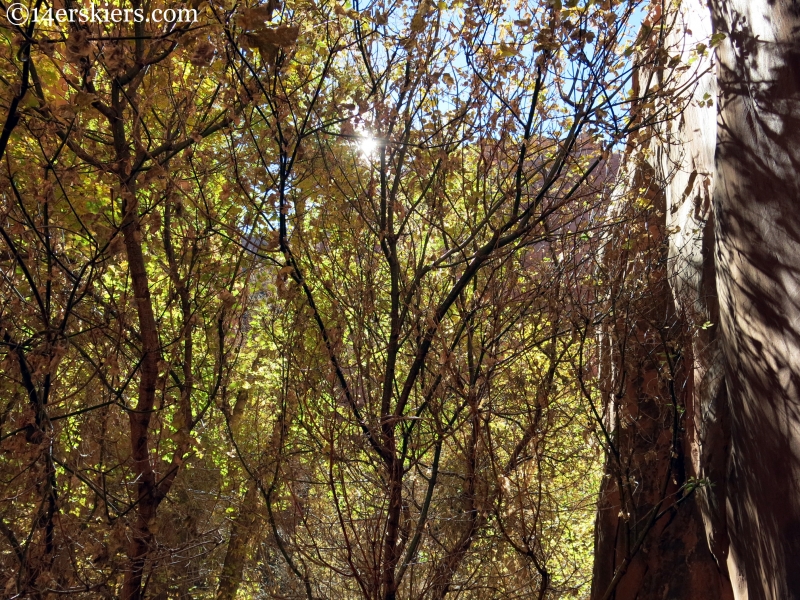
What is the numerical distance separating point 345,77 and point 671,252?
3.51 metres

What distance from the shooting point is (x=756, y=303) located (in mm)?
4125

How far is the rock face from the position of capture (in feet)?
12.4

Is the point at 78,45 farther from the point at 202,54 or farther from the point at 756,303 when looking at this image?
the point at 756,303

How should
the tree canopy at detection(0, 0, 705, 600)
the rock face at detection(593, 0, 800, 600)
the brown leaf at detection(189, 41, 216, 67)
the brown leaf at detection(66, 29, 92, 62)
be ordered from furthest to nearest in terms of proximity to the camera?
the rock face at detection(593, 0, 800, 600), the tree canopy at detection(0, 0, 705, 600), the brown leaf at detection(189, 41, 216, 67), the brown leaf at detection(66, 29, 92, 62)

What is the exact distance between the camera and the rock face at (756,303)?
3781mm

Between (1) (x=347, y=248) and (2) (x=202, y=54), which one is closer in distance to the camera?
(2) (x=202, y=54)

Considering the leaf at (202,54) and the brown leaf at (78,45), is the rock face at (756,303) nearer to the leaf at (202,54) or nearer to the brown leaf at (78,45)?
the leaf at (202,54)

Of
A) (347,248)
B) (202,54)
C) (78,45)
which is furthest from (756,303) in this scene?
(78,45)

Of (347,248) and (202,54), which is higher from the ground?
(347,248)

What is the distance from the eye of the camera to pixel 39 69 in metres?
4.38

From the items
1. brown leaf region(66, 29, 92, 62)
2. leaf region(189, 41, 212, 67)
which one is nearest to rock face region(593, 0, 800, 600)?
leaf region(189, 41, 212, 67)

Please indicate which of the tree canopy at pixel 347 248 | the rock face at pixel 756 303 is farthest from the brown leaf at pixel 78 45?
the rock face at pixel 756 303

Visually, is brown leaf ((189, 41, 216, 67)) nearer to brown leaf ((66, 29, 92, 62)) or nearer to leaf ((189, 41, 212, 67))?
leaf ((189, 41, 212, 67))

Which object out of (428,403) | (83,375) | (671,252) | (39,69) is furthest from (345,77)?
(671,252)
